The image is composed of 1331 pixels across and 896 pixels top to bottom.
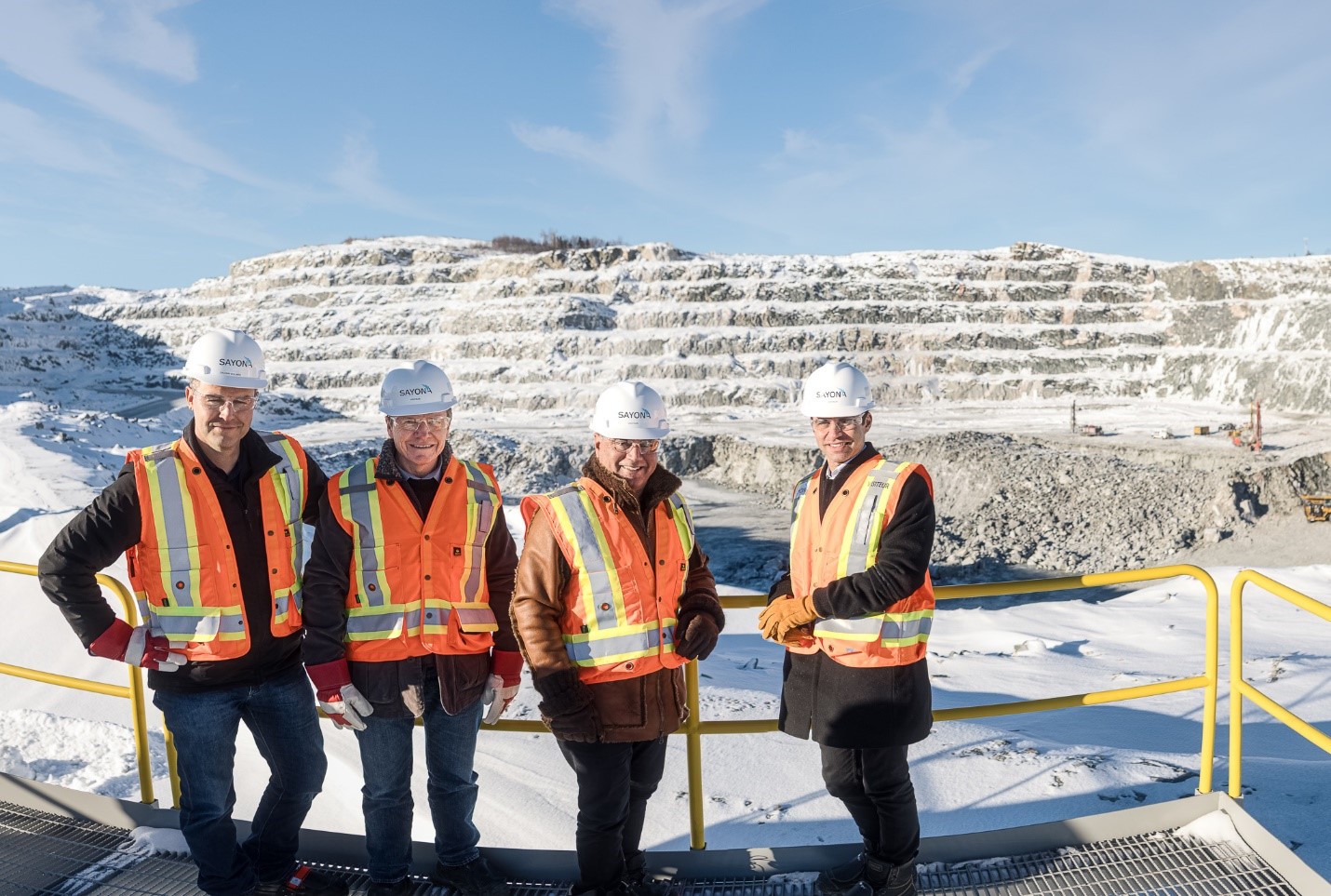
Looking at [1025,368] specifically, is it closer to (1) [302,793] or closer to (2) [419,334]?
(2) [419,334]

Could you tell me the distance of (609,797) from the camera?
255 cm

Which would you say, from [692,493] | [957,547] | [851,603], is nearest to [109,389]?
[692,493]

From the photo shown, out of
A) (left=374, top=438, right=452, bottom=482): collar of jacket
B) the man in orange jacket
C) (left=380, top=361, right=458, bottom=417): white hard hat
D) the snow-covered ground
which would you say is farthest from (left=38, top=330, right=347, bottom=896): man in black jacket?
the snow-covered ground

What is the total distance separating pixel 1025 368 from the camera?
4322cm

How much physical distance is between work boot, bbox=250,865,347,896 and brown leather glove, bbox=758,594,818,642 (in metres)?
1.78

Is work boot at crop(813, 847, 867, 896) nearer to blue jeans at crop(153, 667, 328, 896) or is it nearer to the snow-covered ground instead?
the snow-covered ground

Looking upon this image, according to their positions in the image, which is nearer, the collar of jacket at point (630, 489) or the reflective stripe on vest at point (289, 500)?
the collar of jacket at point (630, 489)

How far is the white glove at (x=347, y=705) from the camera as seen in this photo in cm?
253

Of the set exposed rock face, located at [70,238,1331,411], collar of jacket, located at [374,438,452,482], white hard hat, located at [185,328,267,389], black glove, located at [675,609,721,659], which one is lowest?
black glove, located at [675,609,721,659]

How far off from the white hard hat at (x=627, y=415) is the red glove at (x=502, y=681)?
0.83 m

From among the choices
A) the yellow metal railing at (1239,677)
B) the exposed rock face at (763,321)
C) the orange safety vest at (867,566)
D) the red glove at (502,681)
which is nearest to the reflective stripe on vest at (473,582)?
the red glove at (502,681)

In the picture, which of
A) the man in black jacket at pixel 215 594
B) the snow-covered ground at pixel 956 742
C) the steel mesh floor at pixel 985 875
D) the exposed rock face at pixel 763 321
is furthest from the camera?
the exposed rock face at pixel 763 321

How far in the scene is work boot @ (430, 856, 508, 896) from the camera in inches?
111

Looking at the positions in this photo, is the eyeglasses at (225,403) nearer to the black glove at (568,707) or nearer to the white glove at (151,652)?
the white glove at (151,652)
